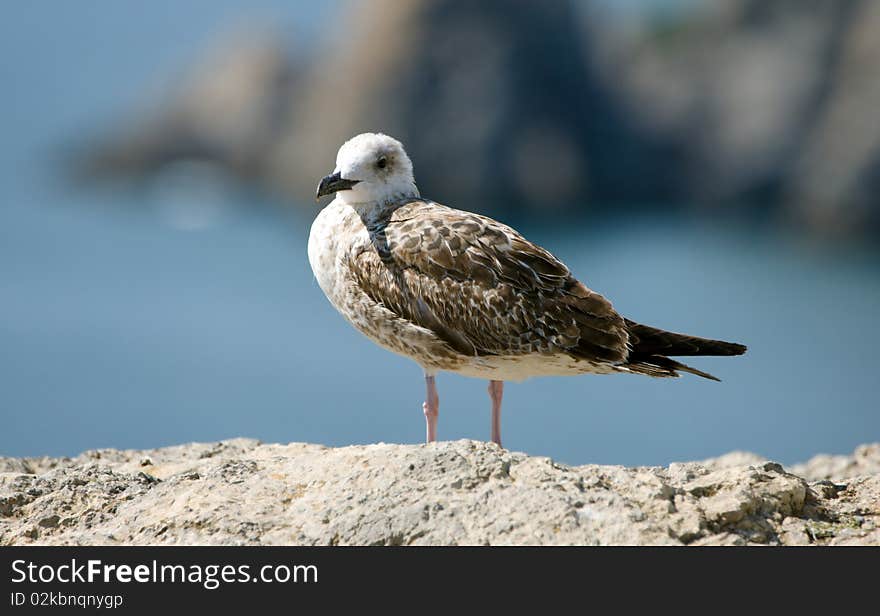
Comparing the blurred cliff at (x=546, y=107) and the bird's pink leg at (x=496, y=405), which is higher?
the blurred cliff at (x=546, y=107)

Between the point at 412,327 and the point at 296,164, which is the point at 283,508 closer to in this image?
the point at 412,327

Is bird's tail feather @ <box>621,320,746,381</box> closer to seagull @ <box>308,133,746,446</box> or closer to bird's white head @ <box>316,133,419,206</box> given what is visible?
seagull @ <box>308,133,746,446</box>

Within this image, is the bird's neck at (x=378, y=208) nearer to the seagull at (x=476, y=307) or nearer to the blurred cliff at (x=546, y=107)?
the seagull at (x=476, y=307)

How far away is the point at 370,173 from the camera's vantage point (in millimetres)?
9016

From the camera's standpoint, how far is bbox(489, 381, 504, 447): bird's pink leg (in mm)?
8586

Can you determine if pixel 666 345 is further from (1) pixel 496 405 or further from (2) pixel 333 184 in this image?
(2) pixel 333 184

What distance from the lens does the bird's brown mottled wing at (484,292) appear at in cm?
835

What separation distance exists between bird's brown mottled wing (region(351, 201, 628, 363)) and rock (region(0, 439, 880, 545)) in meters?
1.33

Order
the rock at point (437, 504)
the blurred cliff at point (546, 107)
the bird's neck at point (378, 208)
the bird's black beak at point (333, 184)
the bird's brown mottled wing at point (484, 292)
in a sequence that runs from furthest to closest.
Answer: the blurred cliff at point (546, 107), the bird's neck at point (378, 208), the bird's black beak at point (333, 184), the bird's brown mottled wing at point (484, 292), the rock at point (437, 504)

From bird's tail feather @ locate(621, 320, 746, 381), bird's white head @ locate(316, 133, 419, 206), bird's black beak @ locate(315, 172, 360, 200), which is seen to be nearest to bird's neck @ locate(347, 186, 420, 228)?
bird's white head @ locate(316, 133, 419, 206)

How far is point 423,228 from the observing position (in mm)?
8656

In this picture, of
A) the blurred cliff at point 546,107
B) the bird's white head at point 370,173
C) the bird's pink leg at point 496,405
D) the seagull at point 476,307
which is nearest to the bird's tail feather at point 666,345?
the seagull at point 476,307

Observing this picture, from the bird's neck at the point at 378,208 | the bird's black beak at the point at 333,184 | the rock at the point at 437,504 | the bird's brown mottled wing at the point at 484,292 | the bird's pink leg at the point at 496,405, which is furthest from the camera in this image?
the bird's neck at the point at 378,208

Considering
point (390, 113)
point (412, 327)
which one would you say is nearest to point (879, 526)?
point (412, 327)
